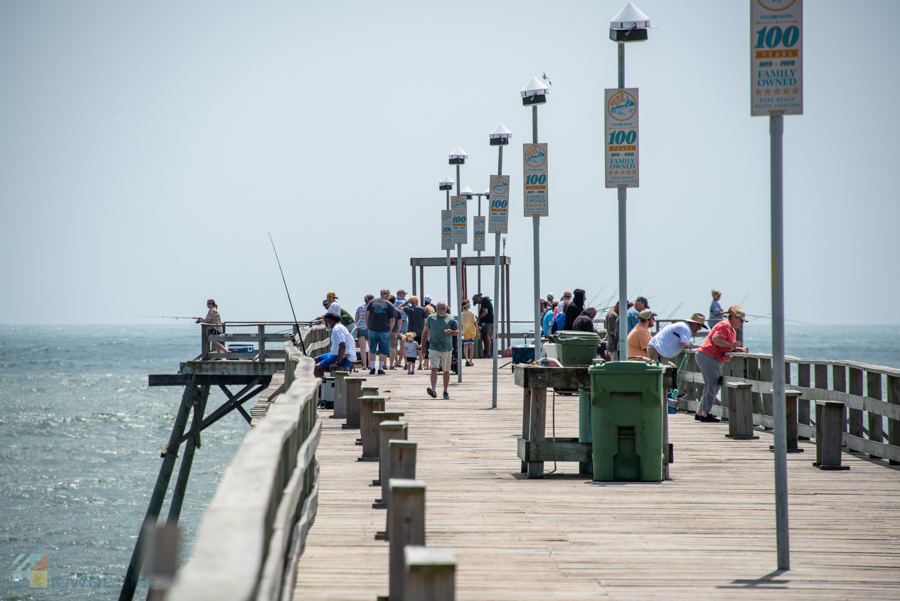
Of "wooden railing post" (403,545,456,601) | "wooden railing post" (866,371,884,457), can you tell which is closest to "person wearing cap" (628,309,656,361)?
"wooden railing post" (866,371,884,457)

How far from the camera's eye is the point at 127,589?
16.5 metres

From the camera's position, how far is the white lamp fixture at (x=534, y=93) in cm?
1336

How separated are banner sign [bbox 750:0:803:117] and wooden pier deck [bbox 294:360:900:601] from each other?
274cm

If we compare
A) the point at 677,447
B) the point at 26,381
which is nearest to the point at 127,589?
the point at 677,447

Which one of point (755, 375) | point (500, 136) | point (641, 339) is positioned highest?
point (500, 136)

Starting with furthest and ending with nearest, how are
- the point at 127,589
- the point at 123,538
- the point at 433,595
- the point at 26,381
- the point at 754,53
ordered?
the point at 26,381 < the point at 123,538 < the point at 127,589 < the point at 754,53 < the point at 433,595

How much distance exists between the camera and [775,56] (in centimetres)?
555

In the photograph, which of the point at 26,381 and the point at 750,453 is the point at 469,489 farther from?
the point at 26,381

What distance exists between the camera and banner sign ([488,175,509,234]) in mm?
16328

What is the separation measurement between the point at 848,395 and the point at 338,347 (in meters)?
8.55

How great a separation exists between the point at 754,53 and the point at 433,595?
12.4ft

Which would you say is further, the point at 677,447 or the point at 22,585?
the point at 22,585

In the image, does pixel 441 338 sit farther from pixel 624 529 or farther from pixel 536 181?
pixel 624 529

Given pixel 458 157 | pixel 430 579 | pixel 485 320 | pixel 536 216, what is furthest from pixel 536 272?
pixel 485 320
